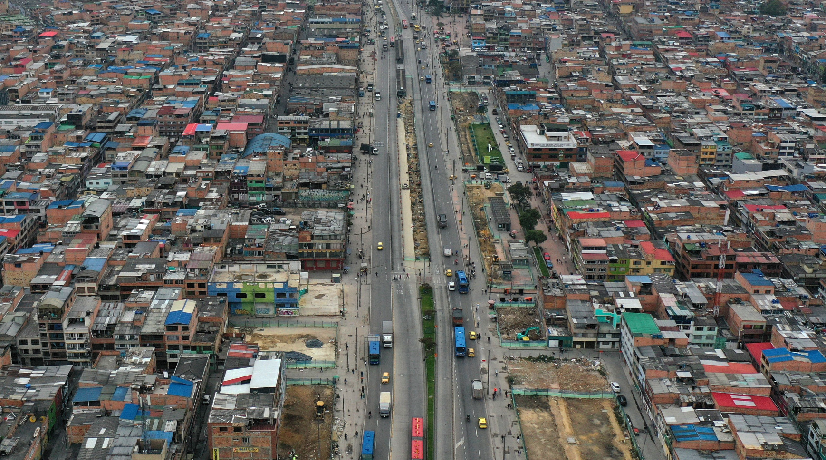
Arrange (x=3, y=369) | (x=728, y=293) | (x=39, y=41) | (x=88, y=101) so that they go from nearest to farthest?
(x=3, y=369), (x=728, y=293), (x=88, y=101), (x=39, y=41)

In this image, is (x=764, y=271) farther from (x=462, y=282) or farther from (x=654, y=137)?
(x=654, y=137)

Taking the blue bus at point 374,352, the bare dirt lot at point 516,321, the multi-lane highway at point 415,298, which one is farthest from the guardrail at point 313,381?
the bare dirt lot at point 516,321

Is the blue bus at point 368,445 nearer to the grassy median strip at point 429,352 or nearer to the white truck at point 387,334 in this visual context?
the grassy median strip at point 429,352

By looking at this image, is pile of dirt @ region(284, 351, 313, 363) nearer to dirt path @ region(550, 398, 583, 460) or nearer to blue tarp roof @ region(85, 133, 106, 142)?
dirt path @ region(550, 398, 583, 460)

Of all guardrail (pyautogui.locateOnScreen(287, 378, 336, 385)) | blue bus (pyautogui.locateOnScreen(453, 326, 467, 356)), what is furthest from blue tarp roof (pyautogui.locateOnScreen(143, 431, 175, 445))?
blue bus (pyautogui.locateOnScreen(453, 326, 467, 356))

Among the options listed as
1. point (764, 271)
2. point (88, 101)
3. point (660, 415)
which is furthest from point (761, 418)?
point (88, 101)

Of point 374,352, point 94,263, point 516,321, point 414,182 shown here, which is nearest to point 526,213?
point 414,182

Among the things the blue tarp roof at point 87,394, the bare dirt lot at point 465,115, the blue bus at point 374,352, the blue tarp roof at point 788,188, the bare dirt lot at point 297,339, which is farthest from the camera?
the bare dirt lot at point 465,115
